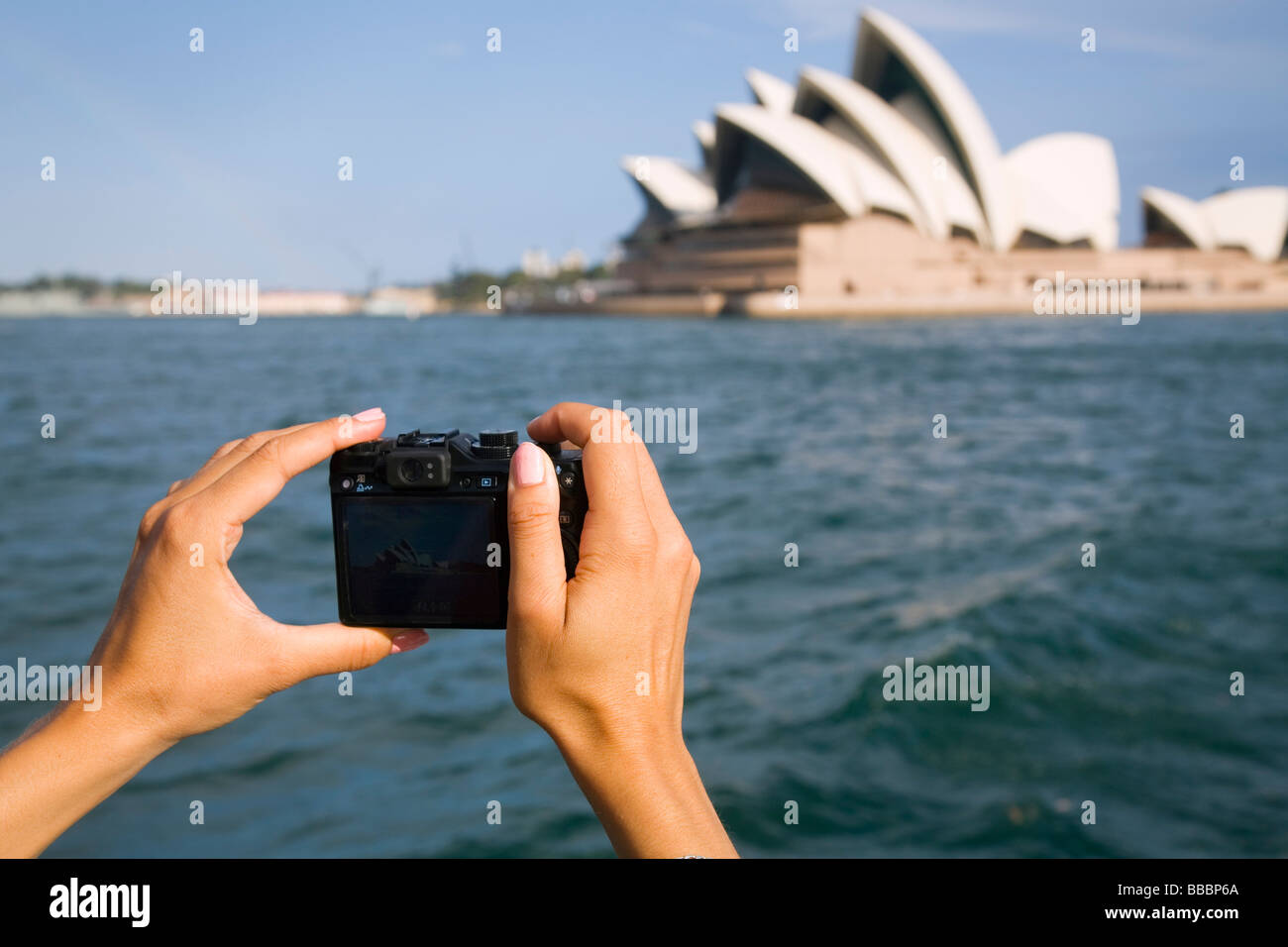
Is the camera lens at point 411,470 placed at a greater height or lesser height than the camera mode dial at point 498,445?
lesser

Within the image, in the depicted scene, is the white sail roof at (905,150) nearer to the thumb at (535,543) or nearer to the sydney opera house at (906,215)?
the sydney opera house at (906,215)

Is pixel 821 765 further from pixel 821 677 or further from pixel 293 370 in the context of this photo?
pixel 293 370

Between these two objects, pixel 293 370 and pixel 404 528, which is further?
pixel 293 370

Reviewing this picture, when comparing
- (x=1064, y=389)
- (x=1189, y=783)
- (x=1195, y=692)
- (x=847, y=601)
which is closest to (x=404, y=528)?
(x=1189, y=783)

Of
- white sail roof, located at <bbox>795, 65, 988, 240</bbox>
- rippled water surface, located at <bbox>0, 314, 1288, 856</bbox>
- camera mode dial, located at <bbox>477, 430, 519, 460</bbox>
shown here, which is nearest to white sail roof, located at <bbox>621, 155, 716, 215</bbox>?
white sail roof, located at <bbox>795, 65, 988, 240</bbox>

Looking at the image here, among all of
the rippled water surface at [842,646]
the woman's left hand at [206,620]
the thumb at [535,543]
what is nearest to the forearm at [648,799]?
the thumb at [535,543]

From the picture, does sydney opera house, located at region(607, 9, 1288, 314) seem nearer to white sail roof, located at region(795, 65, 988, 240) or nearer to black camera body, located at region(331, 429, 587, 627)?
white sail roof, located at region(795, 65, 988, 240)
